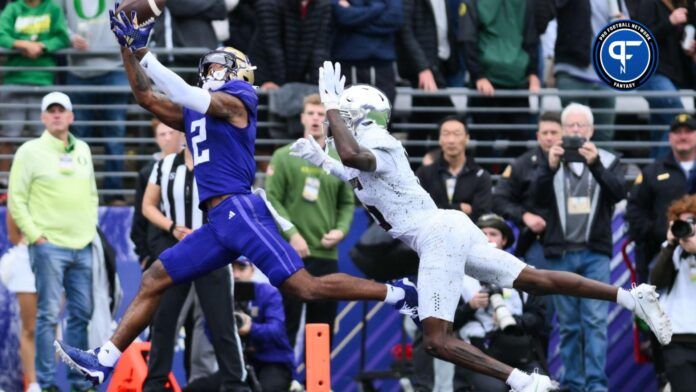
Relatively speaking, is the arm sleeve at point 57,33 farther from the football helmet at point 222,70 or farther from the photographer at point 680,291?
the photographer at point 680,291

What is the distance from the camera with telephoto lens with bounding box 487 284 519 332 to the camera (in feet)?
42.7

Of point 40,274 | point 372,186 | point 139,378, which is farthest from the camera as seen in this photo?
point 40,274

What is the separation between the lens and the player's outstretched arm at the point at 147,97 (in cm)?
1102

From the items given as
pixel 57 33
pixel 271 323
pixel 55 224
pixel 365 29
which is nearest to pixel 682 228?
pixel 271 323

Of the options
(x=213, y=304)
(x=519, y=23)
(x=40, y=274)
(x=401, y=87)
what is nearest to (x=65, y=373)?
(x=40, y=274)

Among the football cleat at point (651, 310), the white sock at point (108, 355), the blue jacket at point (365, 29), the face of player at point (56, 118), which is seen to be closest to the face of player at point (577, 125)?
the blue jacket at point (365, 29)

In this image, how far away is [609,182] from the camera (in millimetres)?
13875

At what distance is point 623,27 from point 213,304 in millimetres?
4529

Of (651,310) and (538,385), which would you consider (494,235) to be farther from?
(538,385)

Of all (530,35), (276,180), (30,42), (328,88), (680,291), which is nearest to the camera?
(328,88)

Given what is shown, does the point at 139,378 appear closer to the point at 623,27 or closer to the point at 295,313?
the point at 295,313

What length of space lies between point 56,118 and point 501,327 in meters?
3.97

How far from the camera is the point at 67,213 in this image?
13836 millimetres

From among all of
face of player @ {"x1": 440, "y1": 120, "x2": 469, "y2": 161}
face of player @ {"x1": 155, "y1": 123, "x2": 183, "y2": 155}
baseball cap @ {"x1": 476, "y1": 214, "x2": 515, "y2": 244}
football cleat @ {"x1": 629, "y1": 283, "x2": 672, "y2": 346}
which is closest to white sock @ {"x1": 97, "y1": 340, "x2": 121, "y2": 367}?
face of player @ {"x1": 155, "y1": 123, "x2": 183, "y2": 155}
